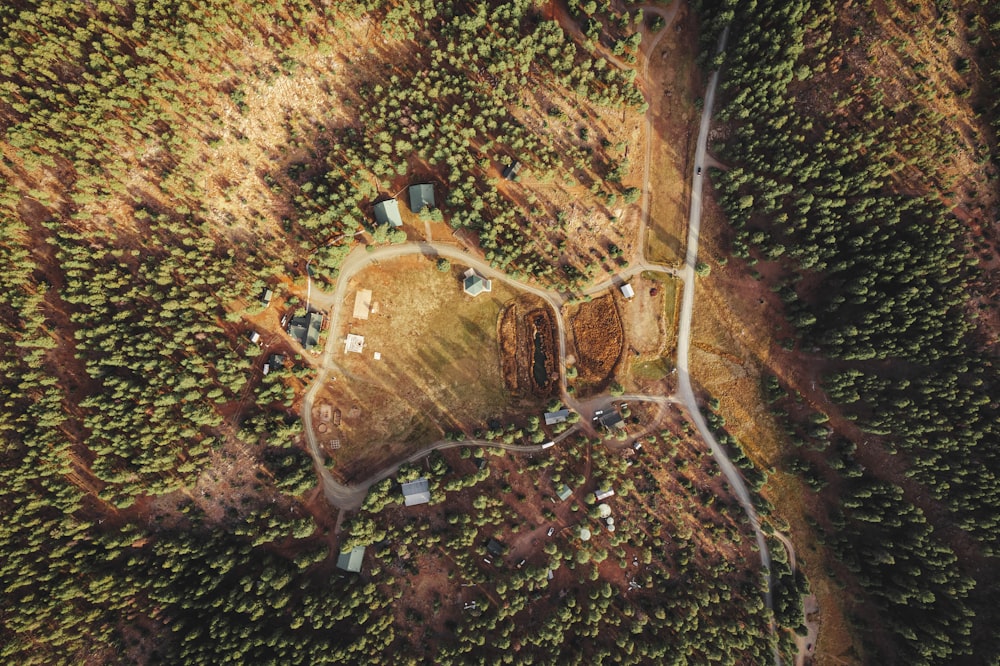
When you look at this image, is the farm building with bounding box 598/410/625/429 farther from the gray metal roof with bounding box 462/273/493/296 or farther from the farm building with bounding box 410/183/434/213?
the farm building with bounding box 410/183/434/213

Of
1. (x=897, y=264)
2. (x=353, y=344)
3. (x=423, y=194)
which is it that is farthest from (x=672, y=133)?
(x=353, y=344)

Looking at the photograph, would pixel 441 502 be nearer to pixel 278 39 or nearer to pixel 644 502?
pixel 644 502

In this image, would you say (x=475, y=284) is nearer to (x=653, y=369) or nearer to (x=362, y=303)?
(x=362, y=303)

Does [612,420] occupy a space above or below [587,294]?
below

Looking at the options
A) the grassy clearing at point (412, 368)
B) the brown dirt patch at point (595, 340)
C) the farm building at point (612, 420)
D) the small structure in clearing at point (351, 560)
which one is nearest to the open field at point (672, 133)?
the brown dirt patch at point (595, 340)

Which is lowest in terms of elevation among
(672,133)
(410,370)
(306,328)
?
(410,370)

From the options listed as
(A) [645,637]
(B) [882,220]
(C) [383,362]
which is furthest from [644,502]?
(B) [882,220]

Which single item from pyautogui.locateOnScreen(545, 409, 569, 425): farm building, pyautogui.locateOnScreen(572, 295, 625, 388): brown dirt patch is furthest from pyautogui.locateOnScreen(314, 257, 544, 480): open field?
pyautogui.locateOnScreen(572, 295, 625, 388): brown dirt patch

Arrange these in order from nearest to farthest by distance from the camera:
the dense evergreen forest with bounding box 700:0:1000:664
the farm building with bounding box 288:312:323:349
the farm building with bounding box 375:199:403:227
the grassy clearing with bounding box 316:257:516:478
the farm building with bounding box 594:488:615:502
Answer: the dense evergreen forest with bounding box 700:0:1000:664 < the farm building with bounding box 288:312:323:349 < the farm building with bounding box 375:199:403:227 < the farm building with bounding box 594:488:615:502 < the grassy clearing with bounding box 316:257:516:478
